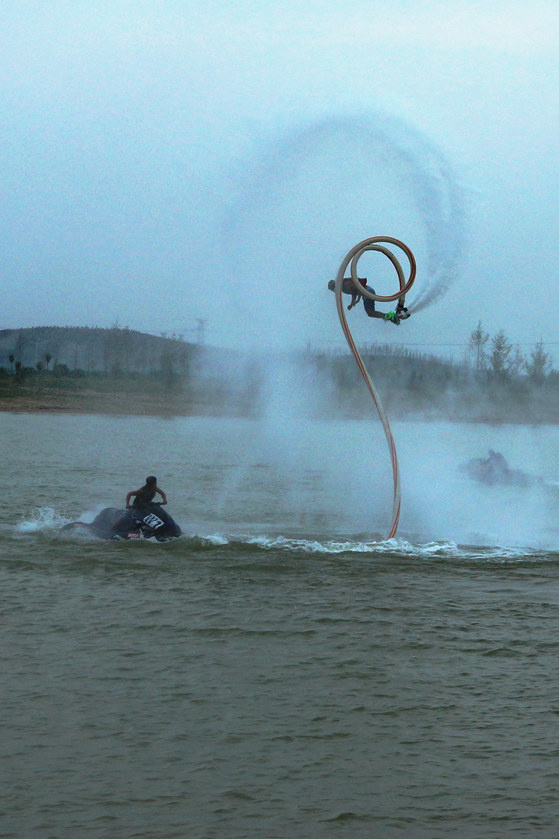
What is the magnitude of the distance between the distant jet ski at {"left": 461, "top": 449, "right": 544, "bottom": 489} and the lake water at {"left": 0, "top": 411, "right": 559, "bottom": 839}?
38.2ft

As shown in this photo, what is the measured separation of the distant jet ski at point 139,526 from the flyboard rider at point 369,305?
Answer: 8.36m

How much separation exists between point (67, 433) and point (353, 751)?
3439 inches

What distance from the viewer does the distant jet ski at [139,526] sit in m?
26.9

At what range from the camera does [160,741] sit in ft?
42.3

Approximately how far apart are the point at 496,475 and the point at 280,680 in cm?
3211

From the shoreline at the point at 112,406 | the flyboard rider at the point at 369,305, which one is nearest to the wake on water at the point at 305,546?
the flyboard rider at the point at 369,305


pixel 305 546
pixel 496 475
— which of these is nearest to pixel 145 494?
pixel 305 546

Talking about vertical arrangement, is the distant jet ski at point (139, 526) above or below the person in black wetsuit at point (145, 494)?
below

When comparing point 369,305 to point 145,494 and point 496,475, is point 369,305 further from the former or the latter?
point 496,475

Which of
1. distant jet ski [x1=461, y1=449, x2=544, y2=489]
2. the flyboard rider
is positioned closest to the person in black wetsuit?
the flyboard rider

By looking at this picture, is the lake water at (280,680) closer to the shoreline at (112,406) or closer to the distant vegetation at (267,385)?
the distant vegetation at (267,385)

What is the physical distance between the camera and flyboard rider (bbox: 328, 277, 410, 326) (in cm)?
2155

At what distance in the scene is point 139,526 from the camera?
2688 cm

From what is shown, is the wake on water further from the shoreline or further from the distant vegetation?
the shoreline
